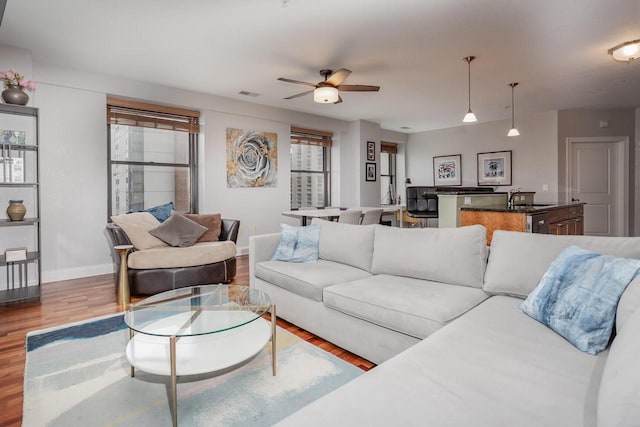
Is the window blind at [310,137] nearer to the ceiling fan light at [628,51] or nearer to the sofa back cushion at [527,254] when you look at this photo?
the ceiling fan light at [628,51]

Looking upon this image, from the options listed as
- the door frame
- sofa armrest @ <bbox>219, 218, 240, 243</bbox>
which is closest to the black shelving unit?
Answer: sofa armrest @ <bbox>219, 218, 240, 243</bbox>

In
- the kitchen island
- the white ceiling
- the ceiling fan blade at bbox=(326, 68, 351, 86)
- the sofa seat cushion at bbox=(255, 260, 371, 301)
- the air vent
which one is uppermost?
the air vent

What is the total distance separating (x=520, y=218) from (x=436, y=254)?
172 centimetres

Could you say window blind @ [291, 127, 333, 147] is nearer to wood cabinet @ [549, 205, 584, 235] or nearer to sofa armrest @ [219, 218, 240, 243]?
sofa armrest @ [219, 218, 240, 243]

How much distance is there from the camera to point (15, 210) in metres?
3.40

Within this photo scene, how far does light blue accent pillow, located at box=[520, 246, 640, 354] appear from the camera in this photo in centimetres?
135

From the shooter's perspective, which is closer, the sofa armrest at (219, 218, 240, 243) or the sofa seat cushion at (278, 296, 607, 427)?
the sofa seat cushion at (278, 296, 607, 427)

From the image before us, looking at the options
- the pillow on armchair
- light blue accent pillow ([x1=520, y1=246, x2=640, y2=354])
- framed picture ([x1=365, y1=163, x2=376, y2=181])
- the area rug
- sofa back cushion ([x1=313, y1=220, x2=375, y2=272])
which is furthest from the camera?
framed picture ([x1=365, y1=163, x2=376, y2=181])

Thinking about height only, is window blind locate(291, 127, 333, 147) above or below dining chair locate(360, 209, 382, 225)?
above

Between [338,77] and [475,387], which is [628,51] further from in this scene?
Result: [475,387]

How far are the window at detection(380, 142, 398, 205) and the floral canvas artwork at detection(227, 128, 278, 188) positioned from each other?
11.8 feet

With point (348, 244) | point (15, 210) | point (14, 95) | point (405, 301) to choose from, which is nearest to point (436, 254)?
point (405, 301)

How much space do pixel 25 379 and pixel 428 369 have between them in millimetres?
2221

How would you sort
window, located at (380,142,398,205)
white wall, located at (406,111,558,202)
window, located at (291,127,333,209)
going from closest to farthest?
white wall, located at (406,111,558,202) → window, located at (291,127,333,209) → window, located at (380,142,398,205)
